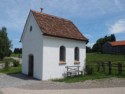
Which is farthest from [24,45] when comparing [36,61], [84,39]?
[84,39]

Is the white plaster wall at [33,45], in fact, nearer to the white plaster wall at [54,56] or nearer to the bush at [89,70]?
the white plaster wall at [54,56]

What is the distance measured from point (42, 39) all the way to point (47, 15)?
4.67 meters

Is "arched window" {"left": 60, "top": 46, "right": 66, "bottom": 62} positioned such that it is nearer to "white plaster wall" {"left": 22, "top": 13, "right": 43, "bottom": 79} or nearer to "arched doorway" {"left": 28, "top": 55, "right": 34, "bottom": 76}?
"white plaster wall" {"left": 22, "top": 13, "right": 43, "bottom": 79}

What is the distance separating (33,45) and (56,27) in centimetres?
320

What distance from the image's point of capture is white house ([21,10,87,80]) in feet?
69.8

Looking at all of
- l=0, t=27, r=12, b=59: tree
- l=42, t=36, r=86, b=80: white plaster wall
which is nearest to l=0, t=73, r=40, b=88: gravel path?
l=42, t=36, r=86, b=80: white plaster wall

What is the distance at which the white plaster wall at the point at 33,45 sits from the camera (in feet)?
70.3

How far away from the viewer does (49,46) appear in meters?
21.5

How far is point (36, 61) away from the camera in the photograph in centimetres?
2198

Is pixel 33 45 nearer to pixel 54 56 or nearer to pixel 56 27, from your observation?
pixel 54 56

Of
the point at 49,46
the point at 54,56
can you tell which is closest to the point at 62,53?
the point at 54,56

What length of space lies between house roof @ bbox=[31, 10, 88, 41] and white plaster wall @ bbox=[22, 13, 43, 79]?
59 cm

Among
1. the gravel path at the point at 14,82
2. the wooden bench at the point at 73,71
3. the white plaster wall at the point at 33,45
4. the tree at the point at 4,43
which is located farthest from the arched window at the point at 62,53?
the tree at the point at 4,43

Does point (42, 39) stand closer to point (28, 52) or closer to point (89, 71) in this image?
point (28, 52)
